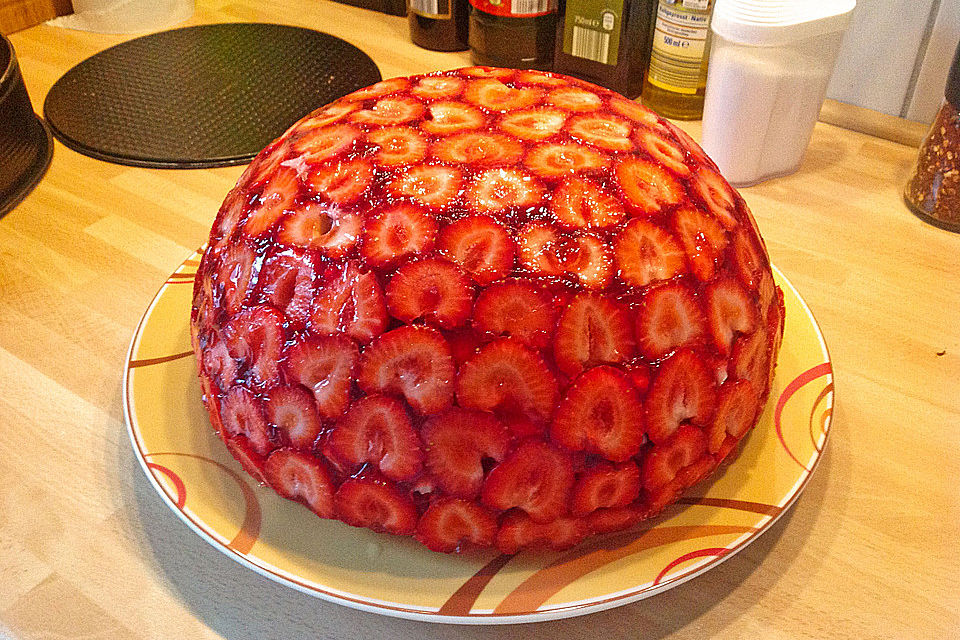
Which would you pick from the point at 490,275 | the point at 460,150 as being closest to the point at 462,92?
the point at 460,150

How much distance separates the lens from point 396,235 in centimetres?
55

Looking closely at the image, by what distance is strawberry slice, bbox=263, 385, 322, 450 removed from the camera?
1.86 ft

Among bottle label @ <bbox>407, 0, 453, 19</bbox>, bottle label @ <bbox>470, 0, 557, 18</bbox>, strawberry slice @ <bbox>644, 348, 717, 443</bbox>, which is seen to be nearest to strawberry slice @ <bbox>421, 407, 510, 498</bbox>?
strawberry slice @ <bbox>644, 348, 717, 443</bbox>

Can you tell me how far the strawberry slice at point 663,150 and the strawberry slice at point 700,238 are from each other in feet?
0.14

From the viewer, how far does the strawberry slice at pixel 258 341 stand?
22.5 inches

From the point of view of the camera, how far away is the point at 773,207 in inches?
43.1

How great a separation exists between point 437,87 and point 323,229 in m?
0.18

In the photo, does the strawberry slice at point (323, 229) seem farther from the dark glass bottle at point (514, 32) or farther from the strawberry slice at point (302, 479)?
the dark glass bottle at point (514, 32)

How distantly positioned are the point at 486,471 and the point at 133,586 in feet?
0.97

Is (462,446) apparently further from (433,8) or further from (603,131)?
(433,8)

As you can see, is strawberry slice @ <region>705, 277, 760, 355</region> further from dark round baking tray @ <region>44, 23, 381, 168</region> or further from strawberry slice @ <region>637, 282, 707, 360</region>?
dark round baking tray @ <region>44, 23, 381, 168</region>

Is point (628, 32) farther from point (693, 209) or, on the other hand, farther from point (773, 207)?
point (693, 209)

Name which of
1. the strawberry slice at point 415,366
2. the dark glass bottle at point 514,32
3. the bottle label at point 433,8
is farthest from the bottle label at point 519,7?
the strawberry slice at point 415,366

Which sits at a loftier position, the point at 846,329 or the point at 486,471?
the point at 486,471
